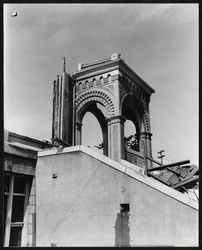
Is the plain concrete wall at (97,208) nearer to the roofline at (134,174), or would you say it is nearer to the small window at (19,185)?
the roofline at (134,174)

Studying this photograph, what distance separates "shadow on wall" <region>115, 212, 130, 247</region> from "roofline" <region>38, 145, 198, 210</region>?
127 centimetres

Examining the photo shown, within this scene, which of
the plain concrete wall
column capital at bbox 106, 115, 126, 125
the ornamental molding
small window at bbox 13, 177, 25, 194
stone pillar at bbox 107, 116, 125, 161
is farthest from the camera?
the ornamental molding

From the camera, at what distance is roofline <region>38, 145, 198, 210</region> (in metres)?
9.21

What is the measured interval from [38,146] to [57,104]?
8.58 metres

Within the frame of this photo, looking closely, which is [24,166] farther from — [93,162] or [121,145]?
[121,145]

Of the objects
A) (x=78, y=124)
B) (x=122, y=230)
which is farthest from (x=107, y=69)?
(x=122, y=230)

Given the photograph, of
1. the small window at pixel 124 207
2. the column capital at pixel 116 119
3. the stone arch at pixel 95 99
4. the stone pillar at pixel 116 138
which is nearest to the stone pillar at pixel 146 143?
the stone pillar at pixel 116 138

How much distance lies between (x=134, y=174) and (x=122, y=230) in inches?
71.6

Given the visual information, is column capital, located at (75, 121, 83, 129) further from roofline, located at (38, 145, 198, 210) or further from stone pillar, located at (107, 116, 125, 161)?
roofline, located at (38, 145, 198, 210)

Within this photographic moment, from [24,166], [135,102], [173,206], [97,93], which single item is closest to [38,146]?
[24,166]

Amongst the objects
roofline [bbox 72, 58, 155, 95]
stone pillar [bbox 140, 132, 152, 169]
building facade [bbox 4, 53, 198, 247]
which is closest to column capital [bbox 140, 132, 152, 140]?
stone pillar [bbox 140, 132, 152, 169]

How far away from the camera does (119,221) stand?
9.60 m

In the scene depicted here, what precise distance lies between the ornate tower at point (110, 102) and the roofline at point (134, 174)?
782 centimetres

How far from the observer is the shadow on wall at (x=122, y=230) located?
9405mm
